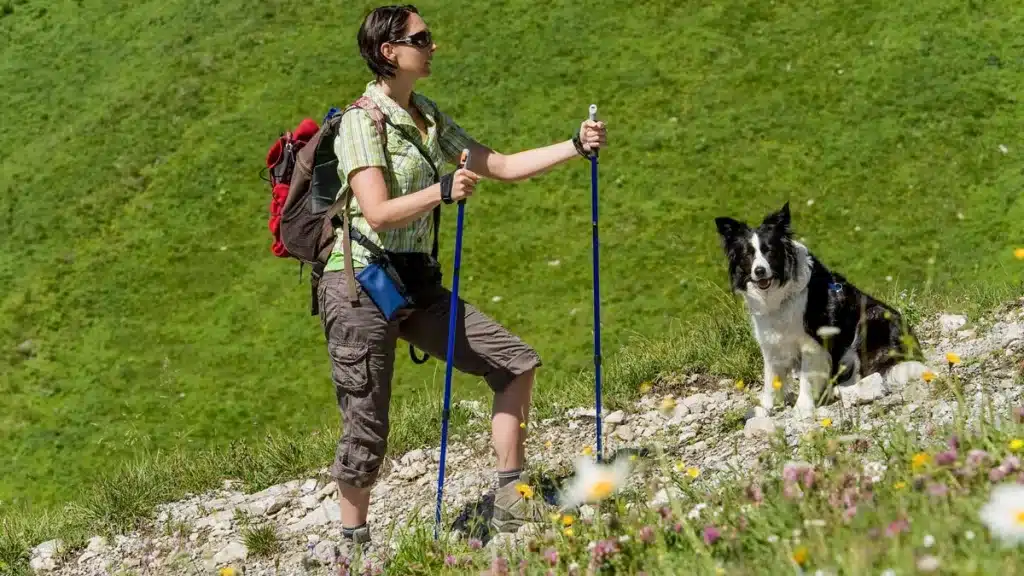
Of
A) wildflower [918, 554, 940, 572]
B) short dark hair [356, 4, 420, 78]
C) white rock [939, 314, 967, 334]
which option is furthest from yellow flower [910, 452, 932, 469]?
white rock [939, 314, 967, 334]

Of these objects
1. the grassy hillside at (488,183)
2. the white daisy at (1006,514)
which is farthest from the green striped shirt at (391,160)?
the grassy hillside at (488,183)

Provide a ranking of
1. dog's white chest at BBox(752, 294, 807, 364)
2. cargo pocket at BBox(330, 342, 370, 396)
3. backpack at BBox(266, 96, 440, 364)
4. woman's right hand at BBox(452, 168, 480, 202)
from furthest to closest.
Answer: dog's white chest at BBox(752, 294, 807, 364) < backpack at BBox(266, 96, 440, 364) < cargo pocket at BBox(330, 342, 370, 396) < woman's right hand at BBox(452, 168, 480, 202)

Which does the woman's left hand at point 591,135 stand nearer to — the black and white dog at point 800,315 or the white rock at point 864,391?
the black and white dog at point 800,315

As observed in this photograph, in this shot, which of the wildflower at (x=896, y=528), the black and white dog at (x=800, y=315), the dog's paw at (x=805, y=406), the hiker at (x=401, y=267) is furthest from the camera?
the black and white dog at (x=800, y=315)

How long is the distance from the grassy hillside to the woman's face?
5.73m

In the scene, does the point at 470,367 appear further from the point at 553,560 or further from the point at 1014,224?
the point at 1014,224

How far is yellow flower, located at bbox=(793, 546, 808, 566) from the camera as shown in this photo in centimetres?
330

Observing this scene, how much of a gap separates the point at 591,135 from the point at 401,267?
4.25 ft

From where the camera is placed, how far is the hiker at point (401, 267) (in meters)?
5.52

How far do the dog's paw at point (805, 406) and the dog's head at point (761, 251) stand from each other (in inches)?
31.2

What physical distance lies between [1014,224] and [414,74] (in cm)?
989

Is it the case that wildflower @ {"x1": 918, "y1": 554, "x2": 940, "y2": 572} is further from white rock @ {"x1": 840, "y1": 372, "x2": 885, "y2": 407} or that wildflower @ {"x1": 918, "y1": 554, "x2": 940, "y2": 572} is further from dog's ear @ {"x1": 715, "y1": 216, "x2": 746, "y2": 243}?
dog's ear @ {"x1": 715, "y1": 216, "x2": 746, "y2": 243}

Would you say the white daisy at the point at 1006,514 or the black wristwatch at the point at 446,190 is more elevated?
the black wristwatch at the point at 446,190

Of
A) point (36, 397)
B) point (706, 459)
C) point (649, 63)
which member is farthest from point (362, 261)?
point (649, 63)
